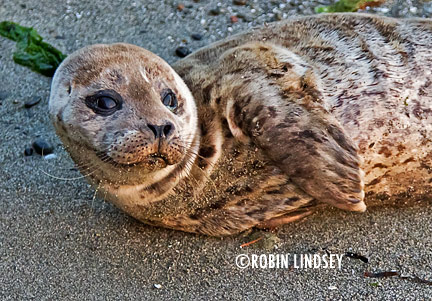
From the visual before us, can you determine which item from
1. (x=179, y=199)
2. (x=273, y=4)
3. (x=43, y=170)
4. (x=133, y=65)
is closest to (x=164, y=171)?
(x=179, y=199)

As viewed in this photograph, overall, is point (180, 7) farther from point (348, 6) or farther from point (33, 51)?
point (348, 6)

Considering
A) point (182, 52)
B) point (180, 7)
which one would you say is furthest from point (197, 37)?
point (180, 7)

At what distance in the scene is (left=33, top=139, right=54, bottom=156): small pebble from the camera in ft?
12.8

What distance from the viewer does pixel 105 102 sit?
2863 millimetres

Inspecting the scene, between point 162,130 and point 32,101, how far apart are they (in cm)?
187

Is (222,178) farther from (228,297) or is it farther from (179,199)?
(228,297)

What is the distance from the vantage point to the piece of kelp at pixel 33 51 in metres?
4.48

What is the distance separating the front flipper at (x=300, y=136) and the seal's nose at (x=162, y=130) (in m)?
0.43

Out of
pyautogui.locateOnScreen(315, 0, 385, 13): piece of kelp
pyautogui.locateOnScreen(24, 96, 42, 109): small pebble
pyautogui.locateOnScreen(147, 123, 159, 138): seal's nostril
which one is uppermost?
pyautogui.locateOnScreen(147, 123, 159, 138): seal's nostril

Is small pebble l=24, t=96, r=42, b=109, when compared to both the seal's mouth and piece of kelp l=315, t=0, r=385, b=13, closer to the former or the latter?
the seal's mouth

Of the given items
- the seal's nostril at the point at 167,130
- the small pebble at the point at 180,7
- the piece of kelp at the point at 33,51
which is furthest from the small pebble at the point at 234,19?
the seal's nostril at the point at 167,130

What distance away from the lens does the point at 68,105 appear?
2947 mm

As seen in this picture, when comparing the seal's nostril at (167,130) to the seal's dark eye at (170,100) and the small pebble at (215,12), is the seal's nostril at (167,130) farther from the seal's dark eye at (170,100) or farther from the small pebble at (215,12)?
the small pebble at (215,12)

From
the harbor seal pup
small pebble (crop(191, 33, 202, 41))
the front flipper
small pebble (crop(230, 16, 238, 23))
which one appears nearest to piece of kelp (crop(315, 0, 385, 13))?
small pebble (crop(230, 16, 238, 23))
